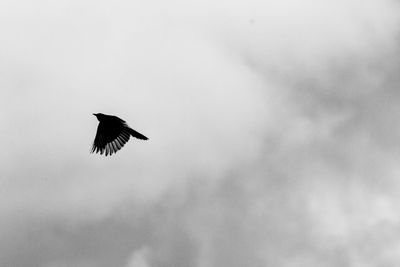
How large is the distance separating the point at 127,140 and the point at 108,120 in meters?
1.75

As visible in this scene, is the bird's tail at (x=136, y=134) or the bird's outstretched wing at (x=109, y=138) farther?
the bird's outstretched wing at (x=109, y=138)

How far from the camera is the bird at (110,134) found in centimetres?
3231

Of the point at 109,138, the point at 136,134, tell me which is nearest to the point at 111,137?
the point at 109,138

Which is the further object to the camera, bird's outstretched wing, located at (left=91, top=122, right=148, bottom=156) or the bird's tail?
bird's outstretched wing, located at (left=91, top=122, right=148, bottom=156)

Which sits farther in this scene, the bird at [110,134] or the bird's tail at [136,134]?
the bird at [110,134]

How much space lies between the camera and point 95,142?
33562mm

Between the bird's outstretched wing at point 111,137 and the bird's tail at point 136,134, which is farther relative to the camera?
the bird's outstretched wing at point 111,137

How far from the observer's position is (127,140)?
107 feet

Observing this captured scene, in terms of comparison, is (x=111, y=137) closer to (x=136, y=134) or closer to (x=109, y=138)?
(x=109, y=138)

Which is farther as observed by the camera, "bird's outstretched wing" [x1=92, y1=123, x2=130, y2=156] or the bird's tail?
"bird's outstretched wing" [x1=92, y1=123, x2=130, y2=156]

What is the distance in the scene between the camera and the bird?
3231 cm

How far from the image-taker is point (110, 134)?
32906mm

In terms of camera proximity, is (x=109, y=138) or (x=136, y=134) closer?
(x=136, y=134)

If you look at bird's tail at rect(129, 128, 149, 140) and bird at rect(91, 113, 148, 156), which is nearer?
bird's tail at rect(129, 128, 149, 140)
